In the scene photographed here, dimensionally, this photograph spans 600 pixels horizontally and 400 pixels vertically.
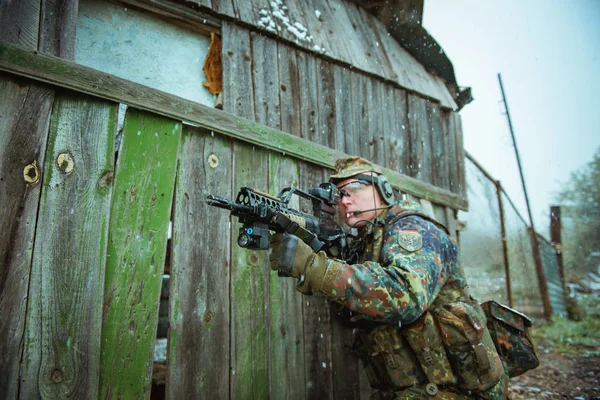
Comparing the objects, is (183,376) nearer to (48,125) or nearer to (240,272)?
(240,272)

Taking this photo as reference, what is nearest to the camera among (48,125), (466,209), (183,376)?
(48,125)

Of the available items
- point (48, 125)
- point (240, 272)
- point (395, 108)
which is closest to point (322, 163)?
point (240, 272)

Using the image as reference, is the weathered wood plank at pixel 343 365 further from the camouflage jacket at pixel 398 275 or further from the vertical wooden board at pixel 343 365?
the camouflage jacket at pixel 398 275

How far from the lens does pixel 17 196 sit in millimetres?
1864

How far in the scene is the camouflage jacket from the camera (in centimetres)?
220

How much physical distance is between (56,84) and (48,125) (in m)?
0.23

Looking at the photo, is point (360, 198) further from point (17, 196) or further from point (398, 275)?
point (17, 196)

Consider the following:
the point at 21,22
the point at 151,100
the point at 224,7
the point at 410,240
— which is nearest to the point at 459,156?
the point at 410,240

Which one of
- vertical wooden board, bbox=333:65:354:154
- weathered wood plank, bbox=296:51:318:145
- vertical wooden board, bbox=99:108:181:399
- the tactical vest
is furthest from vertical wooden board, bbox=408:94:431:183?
vertical wooden board, bbox=99:108:181:399

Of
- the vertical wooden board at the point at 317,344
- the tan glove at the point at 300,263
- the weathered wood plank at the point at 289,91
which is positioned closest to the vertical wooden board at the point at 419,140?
the weathered wood plank at the point at 289,91

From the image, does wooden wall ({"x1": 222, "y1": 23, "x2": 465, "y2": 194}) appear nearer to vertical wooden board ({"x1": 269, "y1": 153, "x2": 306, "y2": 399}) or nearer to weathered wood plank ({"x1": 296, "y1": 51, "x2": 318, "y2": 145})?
weathered wood plank ({"x1": 296, "y1": 51, "x2": 318, "y2": 145})

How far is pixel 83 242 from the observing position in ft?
6.64

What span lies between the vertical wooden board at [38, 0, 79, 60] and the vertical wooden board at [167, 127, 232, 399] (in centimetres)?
83

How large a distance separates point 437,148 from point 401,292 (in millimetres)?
3042
